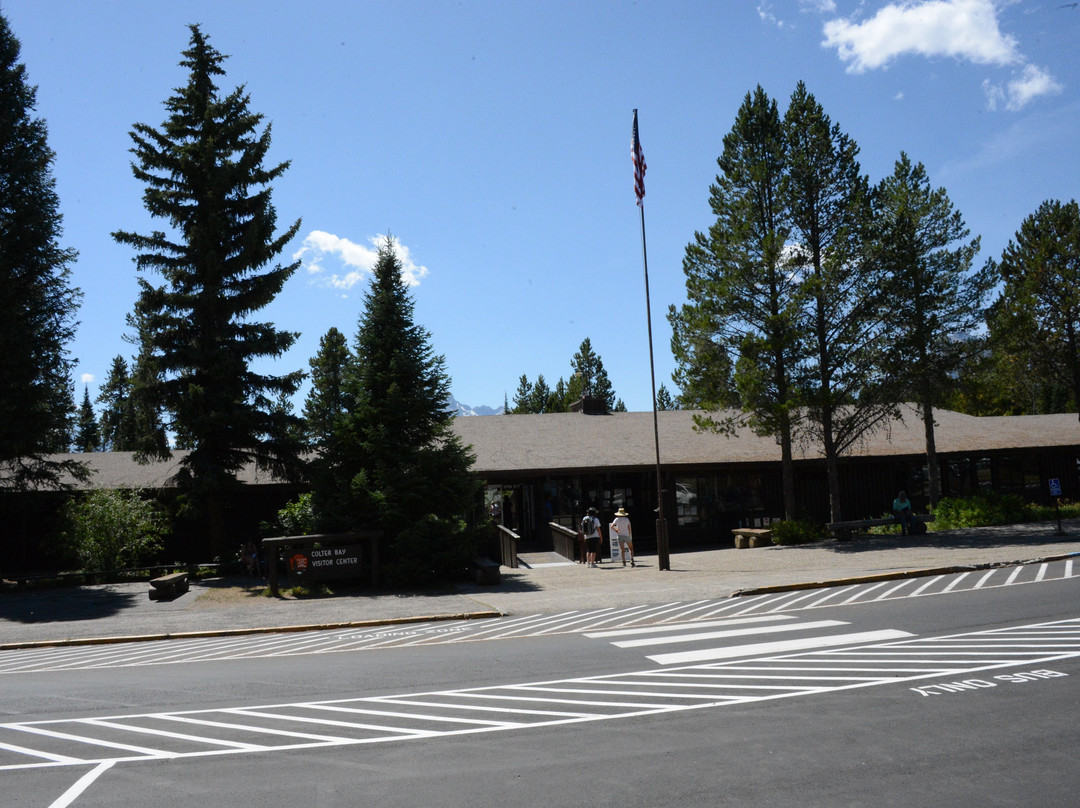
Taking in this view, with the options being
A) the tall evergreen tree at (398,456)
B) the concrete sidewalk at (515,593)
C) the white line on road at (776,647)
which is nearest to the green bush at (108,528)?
the concrete sidewalk at (515,593)

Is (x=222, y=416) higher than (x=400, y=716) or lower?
higher

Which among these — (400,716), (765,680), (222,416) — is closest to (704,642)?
(765,680)

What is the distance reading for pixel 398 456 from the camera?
A: 1880 centimetres

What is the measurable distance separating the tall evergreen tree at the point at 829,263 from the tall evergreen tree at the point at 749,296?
20.4 inches

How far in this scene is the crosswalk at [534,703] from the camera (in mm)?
6809

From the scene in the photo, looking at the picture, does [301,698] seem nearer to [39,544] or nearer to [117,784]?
[117,784]

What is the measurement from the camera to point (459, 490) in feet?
62.2

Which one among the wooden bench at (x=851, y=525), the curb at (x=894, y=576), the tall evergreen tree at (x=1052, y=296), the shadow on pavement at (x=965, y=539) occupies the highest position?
the tall evergreen tree at (x=1052, y=296)

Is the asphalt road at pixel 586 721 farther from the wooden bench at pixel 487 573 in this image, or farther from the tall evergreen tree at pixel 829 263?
the tall evergreen tree at pixel 829 263

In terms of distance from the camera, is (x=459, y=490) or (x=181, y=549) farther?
(x=181, y=549)

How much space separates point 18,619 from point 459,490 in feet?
30.5

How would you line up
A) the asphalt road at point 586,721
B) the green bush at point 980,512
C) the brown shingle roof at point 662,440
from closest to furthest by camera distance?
1. the asphalt road at point 586,721
2. the green bush at point 980,512
3. the brown shingle roof at point 662,440

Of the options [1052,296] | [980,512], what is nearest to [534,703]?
[980,512]

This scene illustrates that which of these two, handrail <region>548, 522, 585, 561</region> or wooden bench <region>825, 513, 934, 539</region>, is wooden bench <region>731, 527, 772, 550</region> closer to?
wooden bench <region>825, 513, 934, 539</region>
